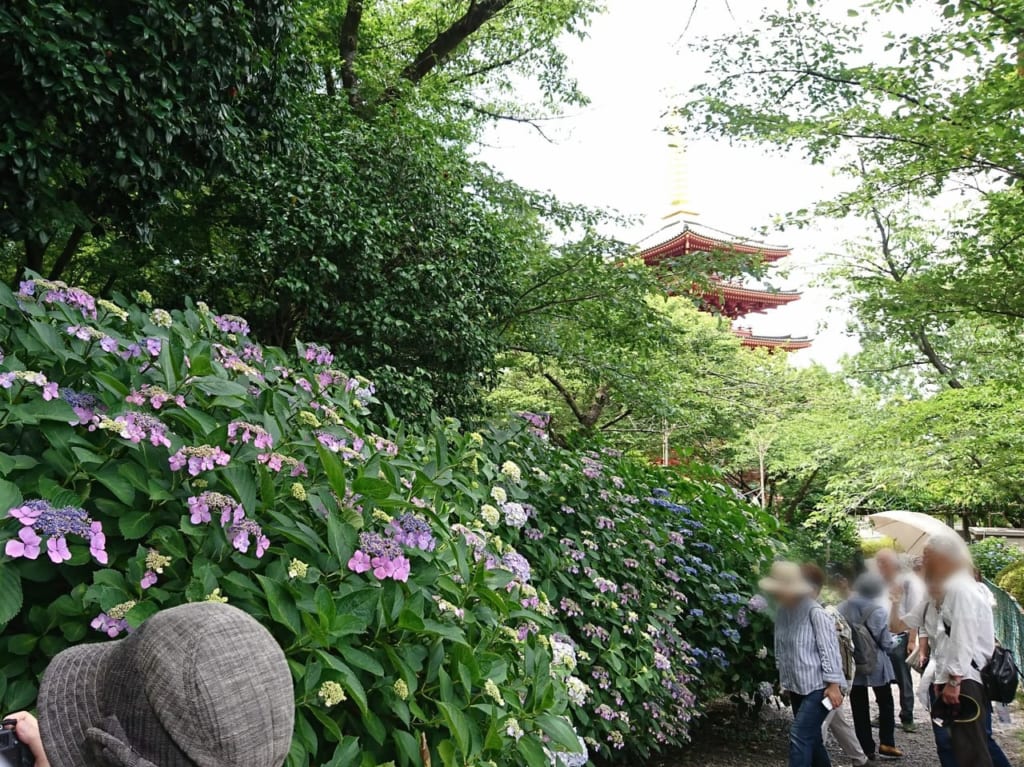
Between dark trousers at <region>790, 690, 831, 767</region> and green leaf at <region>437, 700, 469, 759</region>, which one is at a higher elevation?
green leaf at <region>437, 700, 469, 759</region>

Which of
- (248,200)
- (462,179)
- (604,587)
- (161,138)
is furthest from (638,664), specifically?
(462,179)

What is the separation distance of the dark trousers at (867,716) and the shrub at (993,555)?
9953 millimetres

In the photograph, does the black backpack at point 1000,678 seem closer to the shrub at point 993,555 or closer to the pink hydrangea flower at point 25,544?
the pink hydrangea flower at point 25,544

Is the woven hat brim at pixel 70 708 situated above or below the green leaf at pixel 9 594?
below

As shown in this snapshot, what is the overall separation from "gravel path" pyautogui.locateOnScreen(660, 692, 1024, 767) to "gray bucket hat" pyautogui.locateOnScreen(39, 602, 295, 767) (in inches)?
175

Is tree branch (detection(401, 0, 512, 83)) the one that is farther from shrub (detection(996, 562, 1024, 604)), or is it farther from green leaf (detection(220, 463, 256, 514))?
shrub (detection(996, 562, 1024, 604))

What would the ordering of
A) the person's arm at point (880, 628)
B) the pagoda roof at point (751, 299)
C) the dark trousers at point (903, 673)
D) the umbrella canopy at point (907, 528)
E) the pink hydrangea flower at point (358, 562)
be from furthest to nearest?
the pagoda roof at point (751, 299) → the umbrella canopy at point (907, 528) → the dark trousers at point (903, 673) → the person's arm at point (880, 628) → the pink hydrangea flower at point (358, 562)

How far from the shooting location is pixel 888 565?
547 cm

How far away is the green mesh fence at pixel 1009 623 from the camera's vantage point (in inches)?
237

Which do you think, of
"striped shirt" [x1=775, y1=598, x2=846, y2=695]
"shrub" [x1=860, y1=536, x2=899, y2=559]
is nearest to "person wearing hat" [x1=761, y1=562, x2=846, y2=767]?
"striped shirt" [x1=775, y1=598, x2=846, y2=695]

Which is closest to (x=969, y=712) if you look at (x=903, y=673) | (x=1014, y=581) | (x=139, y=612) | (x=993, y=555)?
(x=903, y=673)

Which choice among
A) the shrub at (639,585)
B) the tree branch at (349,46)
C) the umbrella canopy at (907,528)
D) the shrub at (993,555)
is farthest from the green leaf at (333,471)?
the shrub at (993,555)

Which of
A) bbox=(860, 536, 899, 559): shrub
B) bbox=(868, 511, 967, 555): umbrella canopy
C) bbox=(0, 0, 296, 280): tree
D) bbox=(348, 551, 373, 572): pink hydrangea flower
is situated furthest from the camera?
bbox=(868, 511, 967, 555): umbrella canopy

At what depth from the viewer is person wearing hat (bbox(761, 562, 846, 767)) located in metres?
4.11
